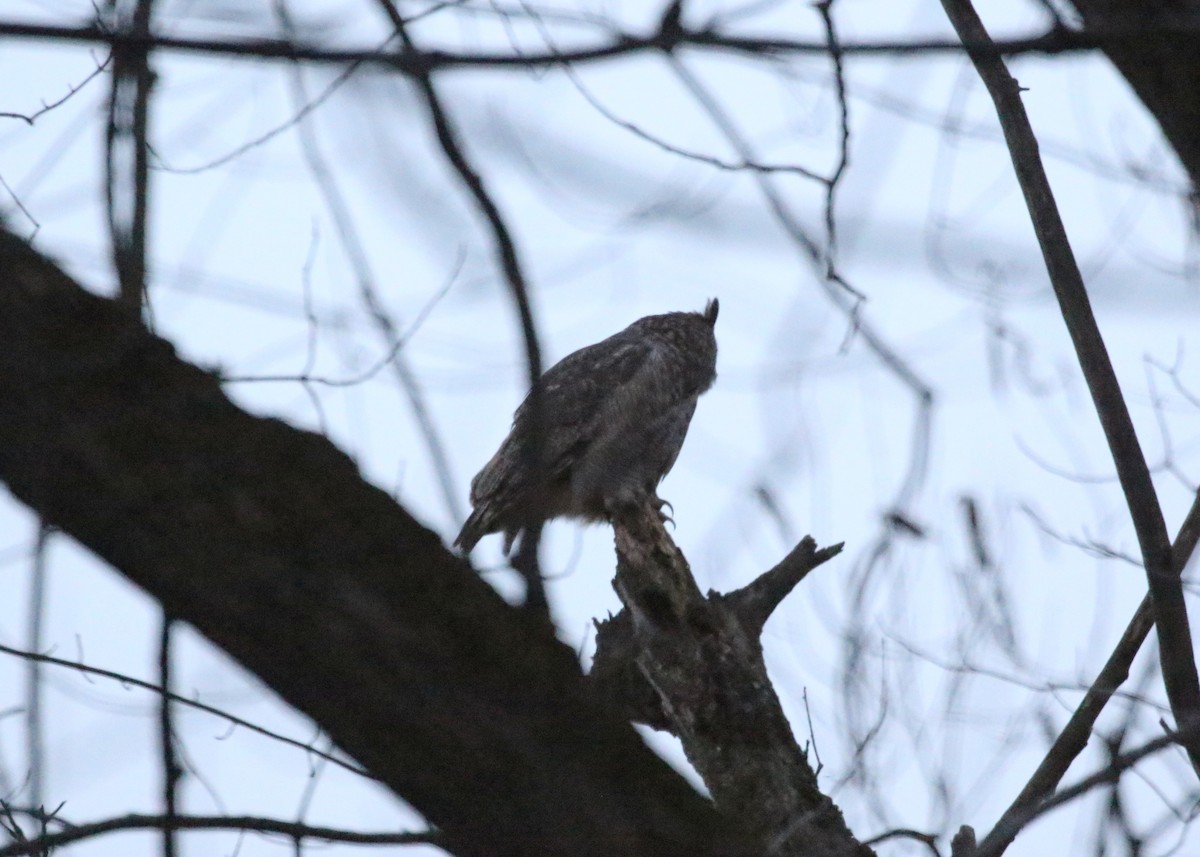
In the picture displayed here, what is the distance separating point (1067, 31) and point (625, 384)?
4519mm

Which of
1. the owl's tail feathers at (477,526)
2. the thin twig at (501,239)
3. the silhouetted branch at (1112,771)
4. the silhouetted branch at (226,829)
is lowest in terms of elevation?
the silhouetted branch at (1112,771)

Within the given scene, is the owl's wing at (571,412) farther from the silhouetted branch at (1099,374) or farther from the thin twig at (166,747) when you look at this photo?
the thin twig at (166,747)

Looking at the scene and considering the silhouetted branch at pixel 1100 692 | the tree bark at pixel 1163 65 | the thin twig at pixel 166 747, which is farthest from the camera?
the silhouetted branch at pixel 1100 692

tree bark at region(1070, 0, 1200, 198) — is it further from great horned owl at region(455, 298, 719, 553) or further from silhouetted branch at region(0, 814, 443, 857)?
great horned owl at region(455, 298, 719, 553)

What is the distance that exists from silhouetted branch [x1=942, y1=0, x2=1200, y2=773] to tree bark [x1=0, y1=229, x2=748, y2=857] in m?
1.52

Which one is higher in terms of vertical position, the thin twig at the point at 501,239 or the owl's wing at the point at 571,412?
the owl's wing at the point at 571,412

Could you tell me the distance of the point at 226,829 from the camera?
154cm

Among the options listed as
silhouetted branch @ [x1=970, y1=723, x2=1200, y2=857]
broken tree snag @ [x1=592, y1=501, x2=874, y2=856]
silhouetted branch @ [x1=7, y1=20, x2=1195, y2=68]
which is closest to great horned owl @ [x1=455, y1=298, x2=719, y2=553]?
broken tree snag @ [x1=592, y1=501, x2=874, y2=856]

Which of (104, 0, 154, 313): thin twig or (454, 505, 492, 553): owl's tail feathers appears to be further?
(454, 505, 492, 553): owl's tail feathers

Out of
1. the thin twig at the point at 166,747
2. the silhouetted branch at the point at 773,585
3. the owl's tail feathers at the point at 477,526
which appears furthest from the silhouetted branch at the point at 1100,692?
the owl's tail feathers at the point at 477,526

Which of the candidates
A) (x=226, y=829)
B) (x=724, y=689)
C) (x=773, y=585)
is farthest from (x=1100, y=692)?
(x=226, y=829)

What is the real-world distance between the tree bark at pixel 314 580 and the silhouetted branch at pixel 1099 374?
1.52 metres

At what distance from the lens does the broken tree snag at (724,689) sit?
3.20 m

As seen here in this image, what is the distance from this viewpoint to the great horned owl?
17.6 ft
